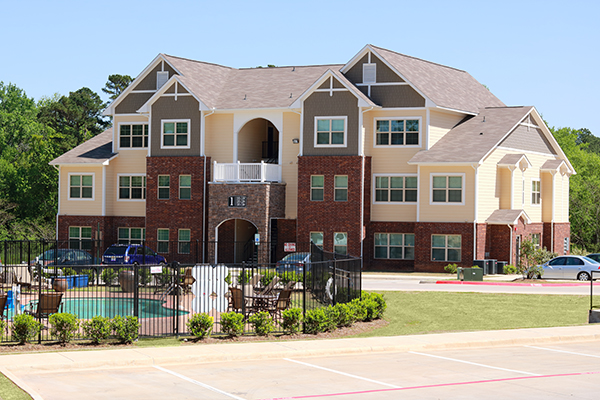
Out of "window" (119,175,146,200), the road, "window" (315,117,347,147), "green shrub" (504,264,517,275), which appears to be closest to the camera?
the road

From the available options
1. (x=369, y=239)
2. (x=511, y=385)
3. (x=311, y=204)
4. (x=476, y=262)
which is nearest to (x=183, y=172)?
(x=311, y=204)

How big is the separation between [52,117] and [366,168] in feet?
168

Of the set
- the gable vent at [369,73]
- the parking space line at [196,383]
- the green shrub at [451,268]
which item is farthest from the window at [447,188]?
the parking space line at [196,383]

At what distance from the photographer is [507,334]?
2025 cm

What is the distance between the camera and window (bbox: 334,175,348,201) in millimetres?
45719

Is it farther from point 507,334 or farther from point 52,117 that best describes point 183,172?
point 52,117

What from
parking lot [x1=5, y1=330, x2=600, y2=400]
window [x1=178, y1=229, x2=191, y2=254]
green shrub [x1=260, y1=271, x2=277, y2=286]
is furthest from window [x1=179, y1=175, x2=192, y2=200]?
parking lot [x1=5, y1=330, x2=600, y2=400]

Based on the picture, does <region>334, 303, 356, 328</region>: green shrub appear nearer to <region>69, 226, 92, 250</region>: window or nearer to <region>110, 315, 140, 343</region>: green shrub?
<region>110, 315, 140, 343</region>: green shrub

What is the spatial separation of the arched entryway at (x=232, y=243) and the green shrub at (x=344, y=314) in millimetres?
26308

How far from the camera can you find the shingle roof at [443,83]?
46781 millimetres

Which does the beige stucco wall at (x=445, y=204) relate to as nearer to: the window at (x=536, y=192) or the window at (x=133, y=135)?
the window at (x=536, y=192)

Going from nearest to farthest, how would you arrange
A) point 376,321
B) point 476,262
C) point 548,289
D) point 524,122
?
point 376,321
point 548,289
point 476,262
point 524,122

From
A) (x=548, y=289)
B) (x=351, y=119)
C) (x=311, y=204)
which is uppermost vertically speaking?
(x=351, y=119)

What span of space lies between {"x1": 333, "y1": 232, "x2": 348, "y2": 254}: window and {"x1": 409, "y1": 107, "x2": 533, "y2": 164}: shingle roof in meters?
5.74
